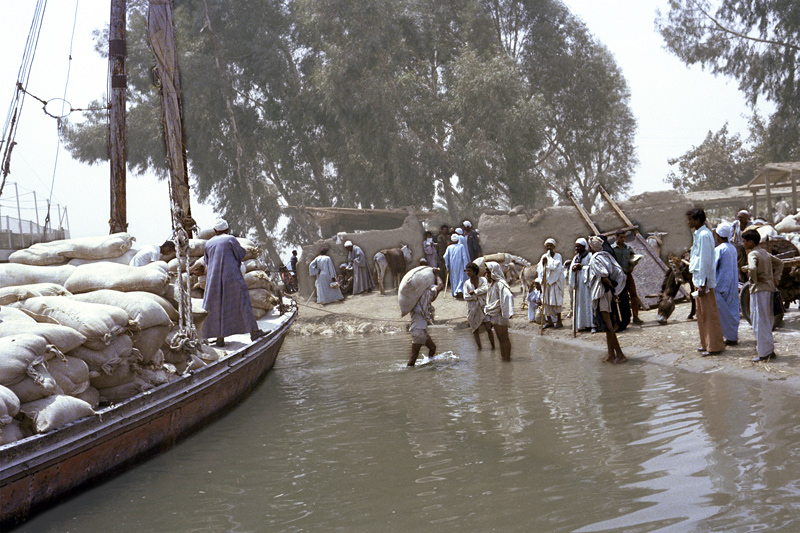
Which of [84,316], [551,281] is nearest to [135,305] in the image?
[84,316]

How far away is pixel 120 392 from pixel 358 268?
15.8 m

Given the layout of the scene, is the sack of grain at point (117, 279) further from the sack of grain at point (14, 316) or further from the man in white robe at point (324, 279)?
the man in white robe at point (324, 279)

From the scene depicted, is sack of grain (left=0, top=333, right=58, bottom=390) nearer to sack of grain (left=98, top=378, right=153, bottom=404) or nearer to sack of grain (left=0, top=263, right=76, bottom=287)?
sack of grain (left=98, top=378, right=153, bottom=404)

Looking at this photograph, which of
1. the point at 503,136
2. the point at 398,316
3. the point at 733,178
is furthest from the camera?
the point at 733,178

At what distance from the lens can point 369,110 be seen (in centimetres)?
2838

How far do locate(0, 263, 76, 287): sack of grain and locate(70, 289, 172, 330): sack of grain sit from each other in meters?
1.39

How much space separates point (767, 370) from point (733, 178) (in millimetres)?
38046

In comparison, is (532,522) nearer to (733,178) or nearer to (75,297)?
(75,297)

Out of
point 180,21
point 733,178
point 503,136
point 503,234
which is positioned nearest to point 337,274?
point 503,234

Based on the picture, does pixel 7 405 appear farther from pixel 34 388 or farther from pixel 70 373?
pixel 70 373

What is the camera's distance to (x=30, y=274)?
7984mm

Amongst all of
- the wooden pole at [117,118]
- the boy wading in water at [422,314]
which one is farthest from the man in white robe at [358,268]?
the boy wading in water at [422,314]

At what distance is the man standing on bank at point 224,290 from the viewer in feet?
29.1

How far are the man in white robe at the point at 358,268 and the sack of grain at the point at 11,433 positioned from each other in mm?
16843
